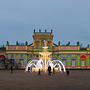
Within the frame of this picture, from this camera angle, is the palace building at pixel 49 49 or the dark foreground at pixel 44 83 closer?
the dark foreground at pixel 44 83

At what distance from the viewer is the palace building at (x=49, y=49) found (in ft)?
359

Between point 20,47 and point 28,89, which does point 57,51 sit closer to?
point 20,47

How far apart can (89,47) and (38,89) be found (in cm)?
9346

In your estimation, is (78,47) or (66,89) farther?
(78,47)

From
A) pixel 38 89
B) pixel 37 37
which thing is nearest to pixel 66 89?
pixel 38 89

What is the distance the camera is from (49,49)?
10888 cm

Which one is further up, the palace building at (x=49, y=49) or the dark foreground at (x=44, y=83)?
the palace building at (x=49, y=49)

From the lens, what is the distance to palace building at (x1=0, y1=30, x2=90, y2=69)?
10931 centimetres

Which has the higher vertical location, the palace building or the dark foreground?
the palace building

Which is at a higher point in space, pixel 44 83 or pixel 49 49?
pixel 49 49

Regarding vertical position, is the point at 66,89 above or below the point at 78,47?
below

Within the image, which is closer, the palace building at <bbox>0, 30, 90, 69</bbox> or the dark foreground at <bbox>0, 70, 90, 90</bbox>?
the dark foreground at <bbox>0, 70, 90, 90</bbox>

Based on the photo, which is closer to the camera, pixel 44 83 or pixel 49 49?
pixel 44 83

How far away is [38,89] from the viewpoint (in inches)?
737
